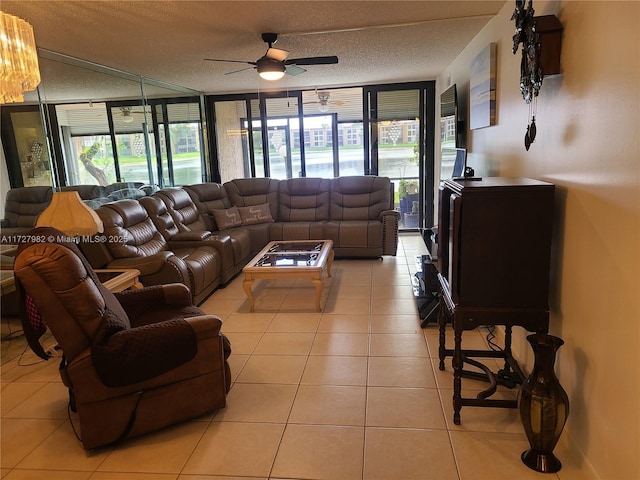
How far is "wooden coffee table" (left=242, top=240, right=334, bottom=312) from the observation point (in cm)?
369

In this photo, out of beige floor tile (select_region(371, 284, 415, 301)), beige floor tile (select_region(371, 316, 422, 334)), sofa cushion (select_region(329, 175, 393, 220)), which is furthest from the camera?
sofa cushion (select_region(329, 175, 393, 220))

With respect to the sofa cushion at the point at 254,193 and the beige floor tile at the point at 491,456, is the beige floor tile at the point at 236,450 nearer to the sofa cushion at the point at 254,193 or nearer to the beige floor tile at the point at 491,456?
the beige floor tile at the point at 491,456

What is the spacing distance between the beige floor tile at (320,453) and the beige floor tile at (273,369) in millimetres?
495

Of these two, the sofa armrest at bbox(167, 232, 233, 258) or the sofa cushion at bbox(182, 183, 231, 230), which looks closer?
the sofa armrest at bbox(167, 232, 233, 258)

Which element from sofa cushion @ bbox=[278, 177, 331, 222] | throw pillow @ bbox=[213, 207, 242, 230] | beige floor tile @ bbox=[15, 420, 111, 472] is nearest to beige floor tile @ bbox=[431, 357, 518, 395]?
beige floor tile @ bbox=[15, 420, 111, 472]

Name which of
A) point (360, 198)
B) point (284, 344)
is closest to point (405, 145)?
point (360, 198)

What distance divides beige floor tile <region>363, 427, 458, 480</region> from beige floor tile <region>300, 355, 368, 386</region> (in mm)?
490

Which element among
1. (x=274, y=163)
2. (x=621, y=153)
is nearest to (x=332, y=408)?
(x=621, y=153)

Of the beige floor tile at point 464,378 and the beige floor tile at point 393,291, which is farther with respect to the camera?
the beige floor tile at point 393,291

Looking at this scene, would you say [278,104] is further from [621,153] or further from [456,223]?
[621,153]

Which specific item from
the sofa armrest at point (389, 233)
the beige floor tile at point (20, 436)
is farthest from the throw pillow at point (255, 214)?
the beige floor tile at point (20, 436)

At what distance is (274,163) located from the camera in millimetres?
7172

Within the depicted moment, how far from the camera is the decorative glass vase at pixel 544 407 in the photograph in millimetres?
1768

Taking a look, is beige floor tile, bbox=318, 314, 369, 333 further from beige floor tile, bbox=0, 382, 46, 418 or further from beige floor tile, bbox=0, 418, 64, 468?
beige floor tile, bbox=0, 382, 46, 418
